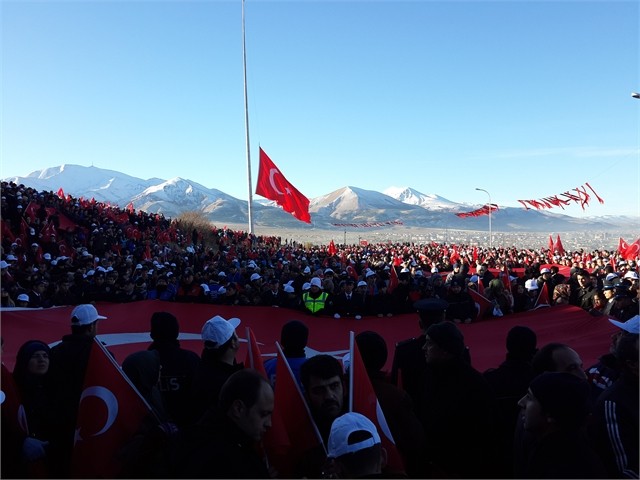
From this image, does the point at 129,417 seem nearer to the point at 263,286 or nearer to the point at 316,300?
the point at 316,300

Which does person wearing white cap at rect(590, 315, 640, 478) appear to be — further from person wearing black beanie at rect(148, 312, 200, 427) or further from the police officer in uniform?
person wearing black beanie at rect(148, 312, 200, 427)

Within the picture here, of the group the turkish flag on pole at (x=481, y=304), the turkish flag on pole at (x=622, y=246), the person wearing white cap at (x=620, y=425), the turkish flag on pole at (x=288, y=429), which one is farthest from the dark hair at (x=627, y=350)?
the turkish flag on pole at (x=622, y=246)

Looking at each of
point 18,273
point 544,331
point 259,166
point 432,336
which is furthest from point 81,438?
point 259,166

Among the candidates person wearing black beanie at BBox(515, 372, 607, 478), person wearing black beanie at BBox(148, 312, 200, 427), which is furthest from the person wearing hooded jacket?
person wearing black beanie at BBox(515, 372, 607, 478)

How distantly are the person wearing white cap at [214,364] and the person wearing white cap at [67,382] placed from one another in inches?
28.4

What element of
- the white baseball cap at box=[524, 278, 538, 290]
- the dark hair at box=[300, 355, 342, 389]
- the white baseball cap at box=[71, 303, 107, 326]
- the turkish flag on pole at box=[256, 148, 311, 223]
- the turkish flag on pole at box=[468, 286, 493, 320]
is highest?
the turkish flag on pole at box=[256, 148, 311, 223]

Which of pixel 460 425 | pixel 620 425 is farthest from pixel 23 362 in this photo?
pixel 620 425

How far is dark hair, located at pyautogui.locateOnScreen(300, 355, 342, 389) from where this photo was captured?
280 centimetres

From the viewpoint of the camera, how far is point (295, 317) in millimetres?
8633

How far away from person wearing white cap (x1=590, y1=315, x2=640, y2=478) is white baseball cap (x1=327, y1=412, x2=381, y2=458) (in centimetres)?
137

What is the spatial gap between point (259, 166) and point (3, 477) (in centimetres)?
1970

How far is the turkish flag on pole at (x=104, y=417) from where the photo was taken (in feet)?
9.25

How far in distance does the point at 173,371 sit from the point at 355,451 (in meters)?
1.92

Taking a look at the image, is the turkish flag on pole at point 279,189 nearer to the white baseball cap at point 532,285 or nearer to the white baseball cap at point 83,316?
the white baseball cap at point 532,285
